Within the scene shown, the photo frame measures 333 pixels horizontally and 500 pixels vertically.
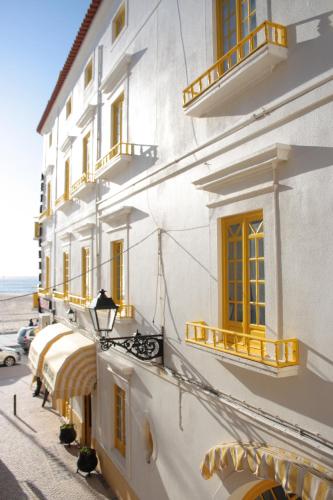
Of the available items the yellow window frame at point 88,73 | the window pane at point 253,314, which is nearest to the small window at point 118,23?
the yellow window frame at point 88,73

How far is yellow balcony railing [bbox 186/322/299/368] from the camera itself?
14.6 feet

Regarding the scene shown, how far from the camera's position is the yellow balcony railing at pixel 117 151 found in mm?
9328

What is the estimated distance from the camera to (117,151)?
33.2 ft

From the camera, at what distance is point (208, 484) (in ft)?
20.0

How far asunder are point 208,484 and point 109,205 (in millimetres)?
A: 6958

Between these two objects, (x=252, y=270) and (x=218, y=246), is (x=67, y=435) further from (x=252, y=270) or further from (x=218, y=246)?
(x=252, y=270)

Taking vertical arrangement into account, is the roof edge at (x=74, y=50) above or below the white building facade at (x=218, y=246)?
above

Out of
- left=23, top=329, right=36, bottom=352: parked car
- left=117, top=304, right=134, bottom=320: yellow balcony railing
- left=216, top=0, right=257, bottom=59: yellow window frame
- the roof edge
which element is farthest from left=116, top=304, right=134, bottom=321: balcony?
left=23, top=329, right=36, bottom=352: parked car

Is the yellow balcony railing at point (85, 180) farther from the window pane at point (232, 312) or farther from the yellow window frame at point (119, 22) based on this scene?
the window pane at point (232, 312)

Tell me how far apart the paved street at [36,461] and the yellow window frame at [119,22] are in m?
11.4

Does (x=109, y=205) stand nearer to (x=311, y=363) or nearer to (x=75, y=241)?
(x=75, y=241)

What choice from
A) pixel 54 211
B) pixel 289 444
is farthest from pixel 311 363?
pixel 54 211

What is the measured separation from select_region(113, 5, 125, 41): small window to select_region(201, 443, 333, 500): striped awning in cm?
977

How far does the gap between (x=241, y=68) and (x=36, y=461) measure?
11.8 m
